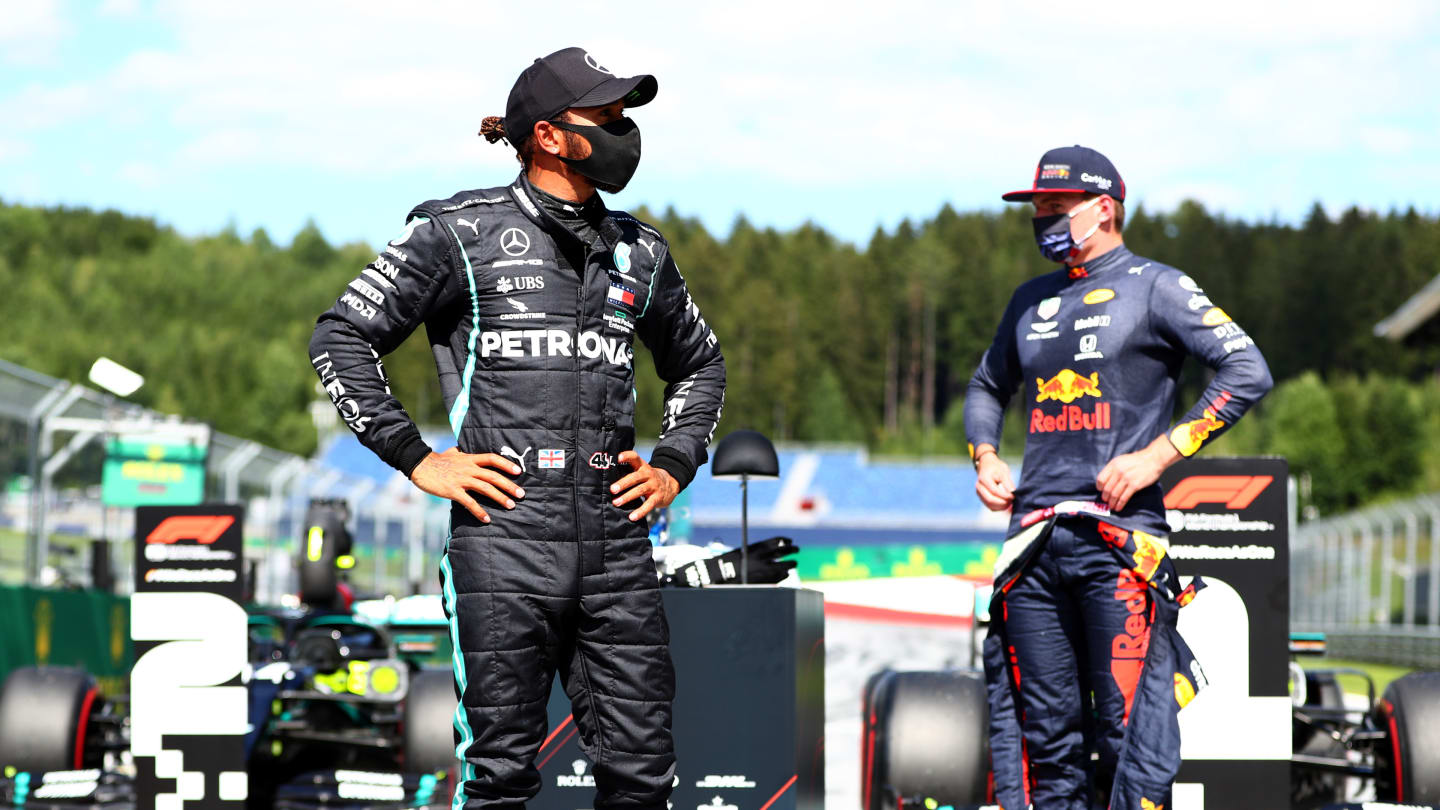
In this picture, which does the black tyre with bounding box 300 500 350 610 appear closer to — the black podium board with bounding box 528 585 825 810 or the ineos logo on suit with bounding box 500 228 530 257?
the black podium board with bounding box 528 585 825 810

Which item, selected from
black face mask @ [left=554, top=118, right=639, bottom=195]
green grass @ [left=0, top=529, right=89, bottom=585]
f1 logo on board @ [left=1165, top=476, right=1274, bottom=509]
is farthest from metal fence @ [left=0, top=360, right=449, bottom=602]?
black face mask @ [left=554, top=118, right=639, bottom=195]

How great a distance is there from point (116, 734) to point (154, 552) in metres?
1.47

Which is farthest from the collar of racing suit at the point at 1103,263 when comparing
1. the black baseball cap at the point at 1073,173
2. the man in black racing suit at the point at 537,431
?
the man in black racing suit at the point at 537,431

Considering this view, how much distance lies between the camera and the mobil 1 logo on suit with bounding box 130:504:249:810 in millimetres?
5918

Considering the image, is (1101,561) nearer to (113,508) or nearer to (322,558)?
(322,558)

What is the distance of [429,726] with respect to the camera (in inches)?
280

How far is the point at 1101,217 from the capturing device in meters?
4.45

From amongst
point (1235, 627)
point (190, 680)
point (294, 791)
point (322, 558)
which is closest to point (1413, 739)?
point (1235, 627)

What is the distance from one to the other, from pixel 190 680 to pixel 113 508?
8.97 meters

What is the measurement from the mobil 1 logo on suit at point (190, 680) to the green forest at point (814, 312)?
78318mm

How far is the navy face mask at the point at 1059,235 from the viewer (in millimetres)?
4441

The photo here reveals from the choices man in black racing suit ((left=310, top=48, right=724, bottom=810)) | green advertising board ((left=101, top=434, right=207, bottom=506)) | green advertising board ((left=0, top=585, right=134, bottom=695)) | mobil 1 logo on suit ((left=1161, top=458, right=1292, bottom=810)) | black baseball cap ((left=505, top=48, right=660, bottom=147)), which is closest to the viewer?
man in black racing suit ((left=310, top=48, right=724, bottom=810))

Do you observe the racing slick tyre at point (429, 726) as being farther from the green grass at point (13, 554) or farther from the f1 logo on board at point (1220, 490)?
the green grass at point (13, 554)

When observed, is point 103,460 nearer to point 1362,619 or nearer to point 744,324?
point 1362,619
